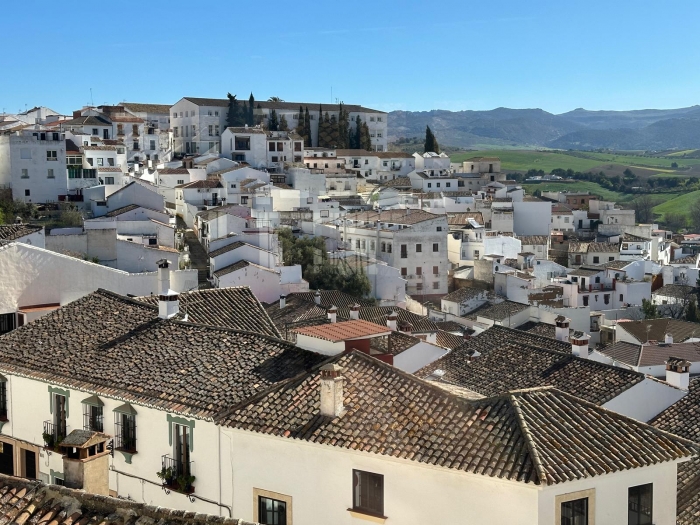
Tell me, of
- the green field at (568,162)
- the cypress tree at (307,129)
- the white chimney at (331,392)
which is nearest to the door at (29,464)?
the white chimney at (331,392)

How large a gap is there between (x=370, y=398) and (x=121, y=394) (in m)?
3.48

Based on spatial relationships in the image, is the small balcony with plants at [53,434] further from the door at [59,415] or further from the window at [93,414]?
the window at [93,414]

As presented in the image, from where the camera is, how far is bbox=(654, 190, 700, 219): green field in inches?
4109

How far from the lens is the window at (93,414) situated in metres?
12.9

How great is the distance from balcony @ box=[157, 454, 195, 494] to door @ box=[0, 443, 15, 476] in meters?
3.43

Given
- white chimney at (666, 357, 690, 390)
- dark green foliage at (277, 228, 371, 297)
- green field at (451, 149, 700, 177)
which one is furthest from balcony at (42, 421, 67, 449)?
green field at (451, 149, 700, 177)

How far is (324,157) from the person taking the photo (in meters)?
74.5

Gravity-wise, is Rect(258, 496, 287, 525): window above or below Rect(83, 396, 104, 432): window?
below

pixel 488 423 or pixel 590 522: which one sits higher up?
pixel 488 423

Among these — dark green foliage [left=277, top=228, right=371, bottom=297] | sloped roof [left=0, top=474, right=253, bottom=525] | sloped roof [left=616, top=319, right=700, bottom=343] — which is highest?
sloped roof [left=0, top=474, right=253, bottom=525]

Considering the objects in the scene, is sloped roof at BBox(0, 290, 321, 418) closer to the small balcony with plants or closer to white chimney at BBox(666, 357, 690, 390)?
the small balcony with plants

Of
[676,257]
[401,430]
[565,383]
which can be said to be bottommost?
[676,257]

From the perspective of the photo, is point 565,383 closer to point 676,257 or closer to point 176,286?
point 176,286

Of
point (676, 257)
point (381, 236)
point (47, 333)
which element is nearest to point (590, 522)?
point (47, 333)
